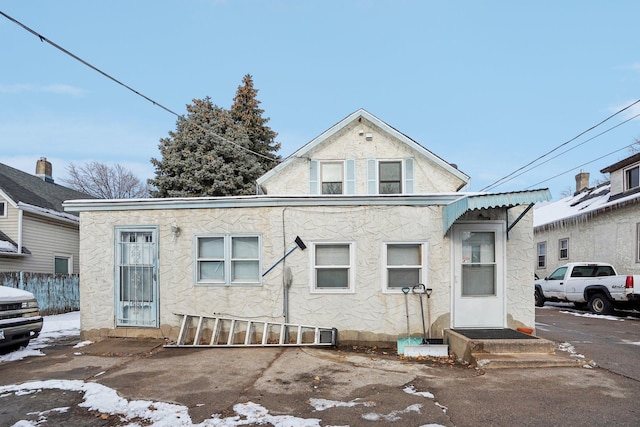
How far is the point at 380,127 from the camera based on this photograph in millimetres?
14859

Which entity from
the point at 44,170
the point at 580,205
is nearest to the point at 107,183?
the point at 44,170

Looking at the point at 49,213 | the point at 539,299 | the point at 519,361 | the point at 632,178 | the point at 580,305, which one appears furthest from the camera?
the point at 539,299

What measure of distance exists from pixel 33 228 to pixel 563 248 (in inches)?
919

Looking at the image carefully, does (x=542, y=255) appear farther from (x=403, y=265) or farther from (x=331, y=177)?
(x=403, y=265)

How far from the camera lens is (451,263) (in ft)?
27.0

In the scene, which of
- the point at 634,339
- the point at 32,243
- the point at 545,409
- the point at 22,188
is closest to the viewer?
the point at 545,409

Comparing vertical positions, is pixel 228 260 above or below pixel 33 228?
below

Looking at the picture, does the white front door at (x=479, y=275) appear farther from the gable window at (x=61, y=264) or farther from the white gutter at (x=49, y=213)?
the gable window at (x=61, y=264)

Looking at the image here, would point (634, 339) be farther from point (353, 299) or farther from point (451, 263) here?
point (353, 299)

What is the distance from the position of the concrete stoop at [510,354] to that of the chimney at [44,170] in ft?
74.4

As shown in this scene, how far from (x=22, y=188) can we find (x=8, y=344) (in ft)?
40.8

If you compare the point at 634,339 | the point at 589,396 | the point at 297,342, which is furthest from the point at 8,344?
the point at 634,339

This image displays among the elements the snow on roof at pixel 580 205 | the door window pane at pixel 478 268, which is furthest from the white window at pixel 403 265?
the snow on roof at pixel 580 205

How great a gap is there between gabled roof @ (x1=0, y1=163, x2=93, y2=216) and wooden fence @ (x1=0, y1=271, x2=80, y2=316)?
3.13 metres
